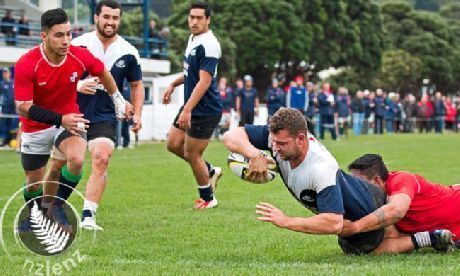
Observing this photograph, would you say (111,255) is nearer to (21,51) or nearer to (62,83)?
(62,83)

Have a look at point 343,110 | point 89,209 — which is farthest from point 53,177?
point 343,110

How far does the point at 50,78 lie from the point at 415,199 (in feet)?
11.1

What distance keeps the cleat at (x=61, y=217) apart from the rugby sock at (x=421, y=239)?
2.86 metres

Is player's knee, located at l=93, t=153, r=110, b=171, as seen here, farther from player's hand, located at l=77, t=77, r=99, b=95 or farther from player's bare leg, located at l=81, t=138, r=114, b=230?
player's hand, located at l=77, t=77, r=99, b=95

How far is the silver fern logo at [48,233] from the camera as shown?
712 cm

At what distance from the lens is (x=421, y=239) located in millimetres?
8461

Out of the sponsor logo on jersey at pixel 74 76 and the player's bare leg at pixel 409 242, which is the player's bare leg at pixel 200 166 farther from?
the player's bare leg at pixel 409 242

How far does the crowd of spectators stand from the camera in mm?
34125

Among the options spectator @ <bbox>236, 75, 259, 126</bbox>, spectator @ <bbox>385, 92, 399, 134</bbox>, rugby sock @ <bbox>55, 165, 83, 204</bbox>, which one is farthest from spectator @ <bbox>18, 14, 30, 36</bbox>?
rugby sock @ <bbox>55, 165, 83, 204</bbox>

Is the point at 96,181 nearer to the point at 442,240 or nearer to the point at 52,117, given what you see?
the point at 52,117

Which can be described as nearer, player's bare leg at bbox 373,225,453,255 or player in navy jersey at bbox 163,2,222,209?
player's bare leg at bbox 373,225,453,255

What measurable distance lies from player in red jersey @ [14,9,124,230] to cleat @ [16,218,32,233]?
70.9 inches

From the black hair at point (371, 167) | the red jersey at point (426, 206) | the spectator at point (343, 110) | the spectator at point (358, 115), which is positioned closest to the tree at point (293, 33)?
the spectator at point (358, 115)

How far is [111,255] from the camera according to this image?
8.31 meters
